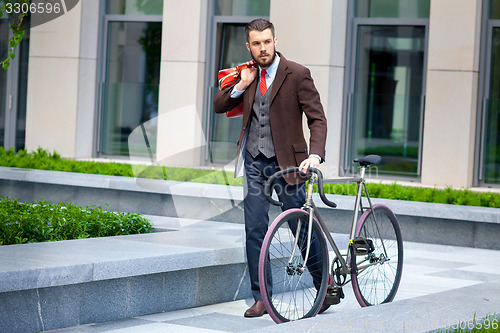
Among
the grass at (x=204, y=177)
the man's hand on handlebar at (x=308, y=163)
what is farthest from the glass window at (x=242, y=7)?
the man's hand on handlebar at (x=308, y=163)

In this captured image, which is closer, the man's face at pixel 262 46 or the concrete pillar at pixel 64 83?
the man's face at pixel 262 46

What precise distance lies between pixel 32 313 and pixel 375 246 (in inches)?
100

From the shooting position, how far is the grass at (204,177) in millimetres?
11367

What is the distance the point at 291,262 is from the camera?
5.68 meters

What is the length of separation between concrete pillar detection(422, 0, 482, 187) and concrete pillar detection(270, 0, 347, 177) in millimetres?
1520

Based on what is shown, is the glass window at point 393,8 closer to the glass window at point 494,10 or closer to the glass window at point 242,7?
the glass window at point 494,10

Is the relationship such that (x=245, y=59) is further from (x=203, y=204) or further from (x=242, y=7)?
(x=203, y=204)

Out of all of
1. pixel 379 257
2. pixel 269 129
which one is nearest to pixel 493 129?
pixel 379 257

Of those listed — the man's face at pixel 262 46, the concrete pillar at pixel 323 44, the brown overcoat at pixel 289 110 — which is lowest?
the brown overcoat at pixel 289 110

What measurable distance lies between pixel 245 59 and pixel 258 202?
9.43 metres

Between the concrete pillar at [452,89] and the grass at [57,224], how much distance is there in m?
6.76

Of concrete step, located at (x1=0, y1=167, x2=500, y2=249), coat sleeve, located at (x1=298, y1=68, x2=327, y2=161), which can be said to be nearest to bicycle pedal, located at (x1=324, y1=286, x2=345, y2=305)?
coat sleeve, located at (x1=298, y1=68, x2=327, y2=161)

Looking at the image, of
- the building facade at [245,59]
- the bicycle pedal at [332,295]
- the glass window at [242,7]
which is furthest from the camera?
the glass window at [242,7]

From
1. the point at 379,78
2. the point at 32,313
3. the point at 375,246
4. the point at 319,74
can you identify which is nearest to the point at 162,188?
the point at 319,74
